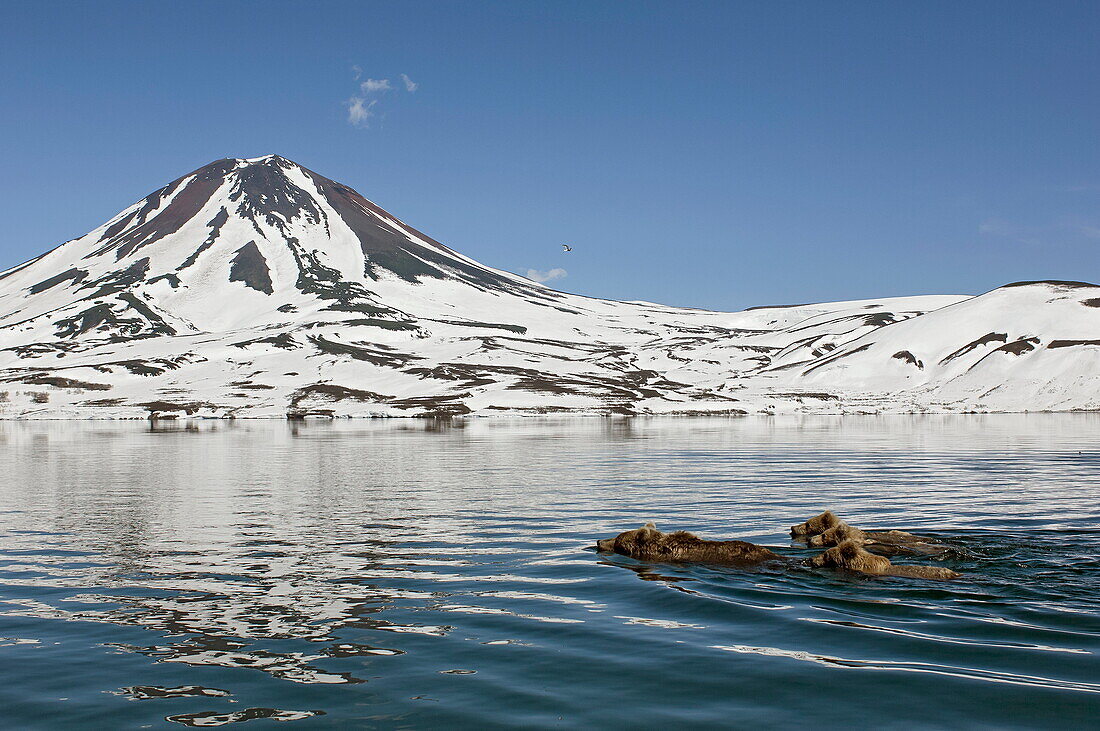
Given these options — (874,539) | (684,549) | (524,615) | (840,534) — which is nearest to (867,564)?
(840,534)

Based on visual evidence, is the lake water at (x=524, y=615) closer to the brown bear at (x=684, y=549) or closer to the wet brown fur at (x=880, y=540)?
the brown bear at (x=684, y=549)

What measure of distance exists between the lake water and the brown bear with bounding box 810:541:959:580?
400 mm

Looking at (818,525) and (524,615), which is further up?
(818,525)

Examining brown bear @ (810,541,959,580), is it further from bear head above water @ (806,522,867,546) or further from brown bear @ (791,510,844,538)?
brown bear @ (791,510,844,538)

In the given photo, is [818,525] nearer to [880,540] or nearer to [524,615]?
[880,540]

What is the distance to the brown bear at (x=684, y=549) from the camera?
22.9m

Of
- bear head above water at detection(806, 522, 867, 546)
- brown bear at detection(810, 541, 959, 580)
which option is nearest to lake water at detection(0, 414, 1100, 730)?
brown bear at detection(810, 541, 959, 580)

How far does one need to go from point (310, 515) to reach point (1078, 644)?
25231mm

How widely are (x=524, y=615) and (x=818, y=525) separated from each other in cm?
1024

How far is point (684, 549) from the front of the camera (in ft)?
77.4

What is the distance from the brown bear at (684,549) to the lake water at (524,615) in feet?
1.85

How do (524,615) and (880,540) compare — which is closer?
(524,615)

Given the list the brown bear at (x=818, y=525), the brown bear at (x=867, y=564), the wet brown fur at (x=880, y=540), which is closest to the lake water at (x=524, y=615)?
the brown bear at (x=867, y=564)

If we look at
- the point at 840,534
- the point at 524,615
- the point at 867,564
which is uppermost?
the point at 840,534
